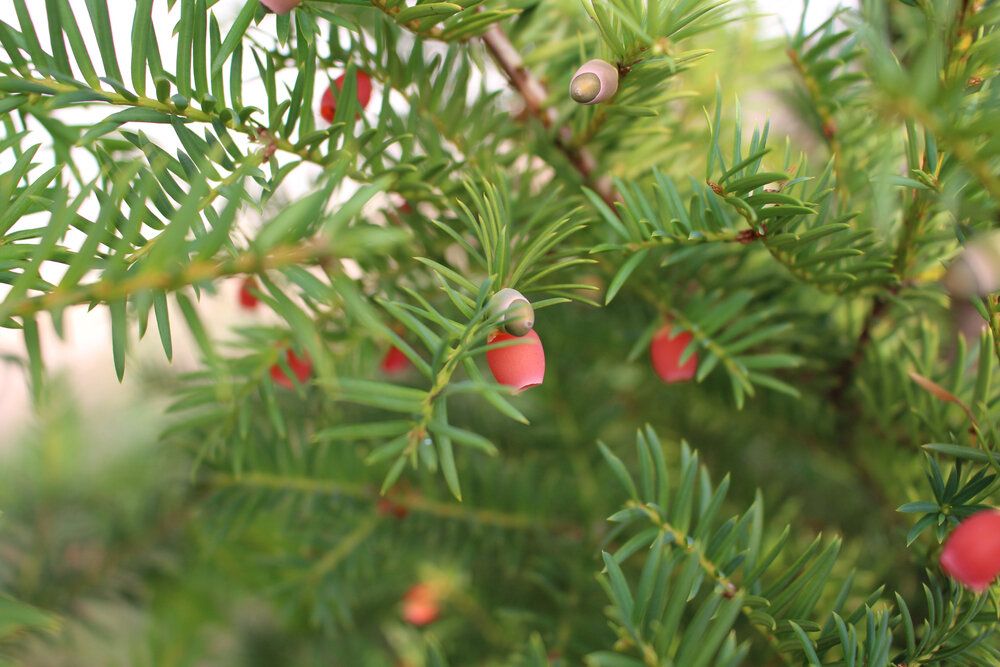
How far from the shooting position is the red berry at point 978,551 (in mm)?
185

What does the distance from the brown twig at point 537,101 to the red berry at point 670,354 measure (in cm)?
6

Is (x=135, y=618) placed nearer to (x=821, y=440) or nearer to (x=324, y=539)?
(x=324, y=539)

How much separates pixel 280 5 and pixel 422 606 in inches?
12.8

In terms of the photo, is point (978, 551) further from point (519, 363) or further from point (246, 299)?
point (246, 299)

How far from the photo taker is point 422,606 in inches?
16.4

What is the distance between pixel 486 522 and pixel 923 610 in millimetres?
179

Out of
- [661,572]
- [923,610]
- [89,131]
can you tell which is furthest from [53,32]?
[923,610]

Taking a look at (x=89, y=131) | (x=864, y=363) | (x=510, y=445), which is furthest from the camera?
(x=510, y=445)

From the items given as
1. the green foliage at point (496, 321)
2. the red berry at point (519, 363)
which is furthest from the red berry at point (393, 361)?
the red berry at point (519, 363)

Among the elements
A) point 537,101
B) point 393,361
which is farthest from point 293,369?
point 537,101

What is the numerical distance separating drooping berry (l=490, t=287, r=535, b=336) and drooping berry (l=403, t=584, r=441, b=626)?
0.28 meters

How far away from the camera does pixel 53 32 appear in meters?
0.21

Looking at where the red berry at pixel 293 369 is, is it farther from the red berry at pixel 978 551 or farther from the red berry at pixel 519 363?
the red berry at pixel 978 551

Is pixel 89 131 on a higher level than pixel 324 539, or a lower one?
higher
